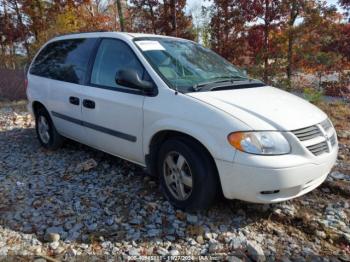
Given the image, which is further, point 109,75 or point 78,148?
point 78,148

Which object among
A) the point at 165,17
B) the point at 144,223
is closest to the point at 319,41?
the point at 165,17

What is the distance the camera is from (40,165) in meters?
4.62

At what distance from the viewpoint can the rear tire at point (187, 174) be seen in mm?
2975

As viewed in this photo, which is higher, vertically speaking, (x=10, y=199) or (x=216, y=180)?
(x=216, y=180)

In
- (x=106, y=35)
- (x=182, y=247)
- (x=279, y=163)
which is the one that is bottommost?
(x=182, y=247)

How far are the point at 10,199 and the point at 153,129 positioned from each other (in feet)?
5.67

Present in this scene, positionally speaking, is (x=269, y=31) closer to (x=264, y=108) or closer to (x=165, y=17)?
(x=165, y=17)

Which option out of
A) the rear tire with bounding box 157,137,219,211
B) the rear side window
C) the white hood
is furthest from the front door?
the white hood

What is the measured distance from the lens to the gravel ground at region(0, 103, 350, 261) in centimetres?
275

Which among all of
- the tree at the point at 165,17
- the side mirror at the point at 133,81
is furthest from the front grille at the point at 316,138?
the tree at the point at 165,17

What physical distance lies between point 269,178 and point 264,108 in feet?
2.11

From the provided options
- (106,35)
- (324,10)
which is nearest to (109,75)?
(106,35)

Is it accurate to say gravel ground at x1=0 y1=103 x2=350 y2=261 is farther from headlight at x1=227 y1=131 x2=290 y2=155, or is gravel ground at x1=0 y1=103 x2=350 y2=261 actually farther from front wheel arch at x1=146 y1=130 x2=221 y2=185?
headlight at x1=227 y1=131 x2=290 y2=155

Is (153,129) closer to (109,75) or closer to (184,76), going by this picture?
(184,76)
